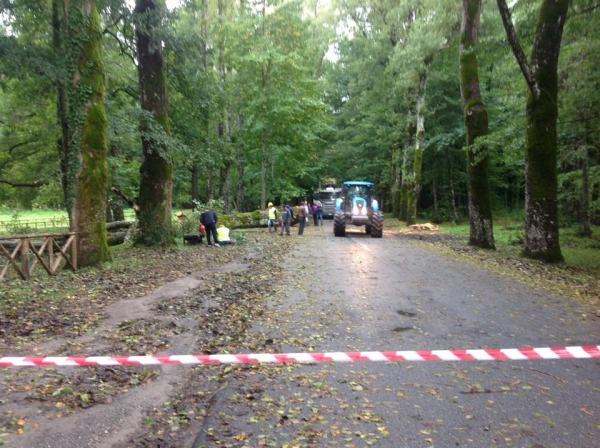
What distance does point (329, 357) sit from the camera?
5.07 metres

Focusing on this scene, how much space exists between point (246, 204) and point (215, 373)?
43.1 meters

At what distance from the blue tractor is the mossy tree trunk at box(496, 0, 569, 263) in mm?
10086

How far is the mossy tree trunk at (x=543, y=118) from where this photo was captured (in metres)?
12.7

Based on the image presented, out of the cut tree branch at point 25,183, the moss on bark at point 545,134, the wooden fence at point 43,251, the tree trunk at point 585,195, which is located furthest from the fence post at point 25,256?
the tree trunk at point 585,195

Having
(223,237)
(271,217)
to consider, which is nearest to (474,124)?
(223,237)

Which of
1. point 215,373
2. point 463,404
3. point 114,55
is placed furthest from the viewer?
point 114,55

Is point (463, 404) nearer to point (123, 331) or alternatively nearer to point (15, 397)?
point (15, 397)

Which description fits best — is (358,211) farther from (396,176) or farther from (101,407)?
(101,407)

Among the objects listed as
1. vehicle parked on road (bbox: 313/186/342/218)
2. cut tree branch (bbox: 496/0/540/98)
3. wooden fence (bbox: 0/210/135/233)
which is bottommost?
wooden fence (bbox: 0/210/135/233)

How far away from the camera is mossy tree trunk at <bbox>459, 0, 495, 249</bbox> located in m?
16.5

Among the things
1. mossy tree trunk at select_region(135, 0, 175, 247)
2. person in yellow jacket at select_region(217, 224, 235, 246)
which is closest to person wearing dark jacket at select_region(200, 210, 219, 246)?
person in yellow jacket at select_region(217, 224, 235, 246)

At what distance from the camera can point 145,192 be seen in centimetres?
1664

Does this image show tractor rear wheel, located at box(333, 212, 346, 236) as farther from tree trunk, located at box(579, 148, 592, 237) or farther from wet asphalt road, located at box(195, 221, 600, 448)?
wet asphalt road, located at box(195, 221, 600, 448)

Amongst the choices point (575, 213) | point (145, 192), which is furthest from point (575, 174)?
point (145, 192)
